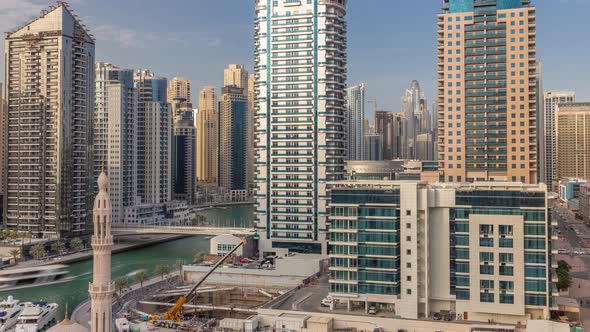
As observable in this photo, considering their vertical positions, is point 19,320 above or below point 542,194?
below

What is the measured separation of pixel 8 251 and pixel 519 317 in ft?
126

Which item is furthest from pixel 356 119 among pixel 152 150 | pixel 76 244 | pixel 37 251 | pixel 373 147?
pixel 37 251

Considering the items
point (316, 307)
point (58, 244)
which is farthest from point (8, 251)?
point (316, 307)

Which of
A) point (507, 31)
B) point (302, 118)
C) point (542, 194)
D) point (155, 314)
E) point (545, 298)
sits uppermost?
point (507, 31)

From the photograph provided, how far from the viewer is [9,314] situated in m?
29.3

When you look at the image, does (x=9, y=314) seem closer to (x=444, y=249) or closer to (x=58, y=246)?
(x=444, y=249)

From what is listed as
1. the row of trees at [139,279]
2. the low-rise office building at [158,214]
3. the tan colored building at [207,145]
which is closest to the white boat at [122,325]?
the row of trees at [139,279]

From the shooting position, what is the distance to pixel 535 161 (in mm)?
45594

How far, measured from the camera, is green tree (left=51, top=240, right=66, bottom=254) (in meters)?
51.2

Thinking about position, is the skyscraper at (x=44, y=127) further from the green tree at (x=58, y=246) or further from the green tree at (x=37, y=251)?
the green tree at (x=37, y=251)

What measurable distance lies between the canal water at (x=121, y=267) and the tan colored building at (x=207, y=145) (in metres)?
67.4

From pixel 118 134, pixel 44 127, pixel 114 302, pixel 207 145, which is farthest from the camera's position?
pixel 207 145

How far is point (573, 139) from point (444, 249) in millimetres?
91799

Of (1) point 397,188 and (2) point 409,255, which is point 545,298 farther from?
(1) point 397,188
